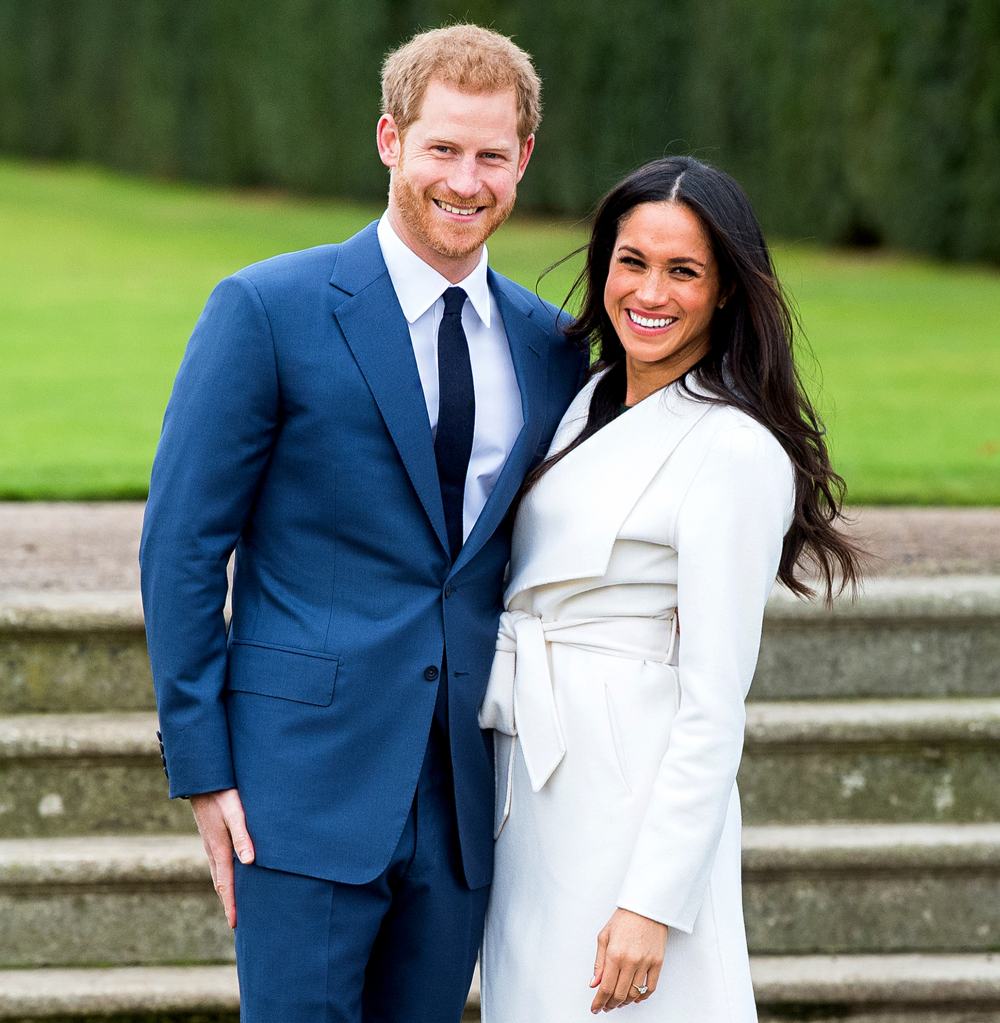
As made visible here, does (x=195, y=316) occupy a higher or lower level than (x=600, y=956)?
lower

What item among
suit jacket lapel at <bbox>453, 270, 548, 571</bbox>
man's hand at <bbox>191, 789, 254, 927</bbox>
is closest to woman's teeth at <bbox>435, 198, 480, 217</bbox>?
suit jacket lapel at <bbox>453, 270, 548, 571</bbox>

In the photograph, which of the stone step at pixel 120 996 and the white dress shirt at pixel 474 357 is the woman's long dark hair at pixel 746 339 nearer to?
the white dress shirt at pixel 474 357

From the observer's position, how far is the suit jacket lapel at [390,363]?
232 cm

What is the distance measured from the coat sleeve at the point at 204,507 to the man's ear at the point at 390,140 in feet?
1.06

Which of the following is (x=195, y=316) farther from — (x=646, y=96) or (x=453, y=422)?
(x=453, y=422)

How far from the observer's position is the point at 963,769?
3615 mm

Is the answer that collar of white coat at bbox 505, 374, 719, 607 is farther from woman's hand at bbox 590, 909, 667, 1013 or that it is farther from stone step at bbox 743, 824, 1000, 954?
stone step at bbox 743, 824, 1000, 954

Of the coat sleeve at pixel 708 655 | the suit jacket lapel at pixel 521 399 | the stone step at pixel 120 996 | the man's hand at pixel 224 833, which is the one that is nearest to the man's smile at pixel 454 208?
the suit jacket lapel at pixel 521 399

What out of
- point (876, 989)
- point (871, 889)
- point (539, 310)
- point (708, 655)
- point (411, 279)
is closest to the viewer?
point (708, 655)

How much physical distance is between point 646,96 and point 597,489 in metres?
10.8

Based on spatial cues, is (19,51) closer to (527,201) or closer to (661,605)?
(527,201)

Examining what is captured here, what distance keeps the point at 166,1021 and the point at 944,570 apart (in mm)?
2270

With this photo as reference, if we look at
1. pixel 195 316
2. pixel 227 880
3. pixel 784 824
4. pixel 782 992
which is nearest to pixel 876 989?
pixel 782 992

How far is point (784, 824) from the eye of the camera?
11.7 feet
